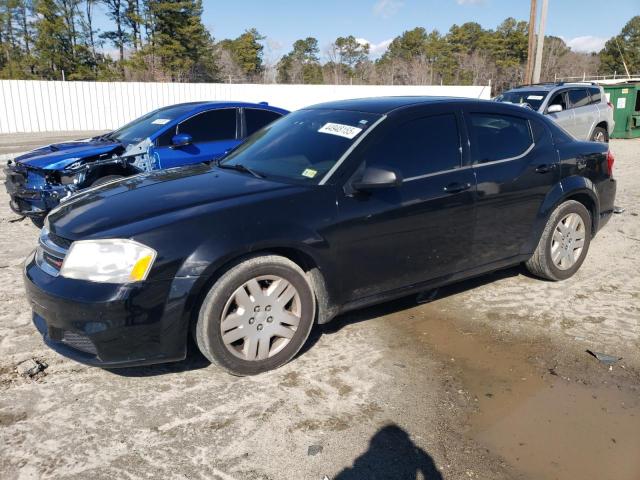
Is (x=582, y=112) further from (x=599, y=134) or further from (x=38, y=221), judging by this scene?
(x=38, y=221)

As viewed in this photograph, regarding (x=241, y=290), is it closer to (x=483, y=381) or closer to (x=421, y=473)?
(x=421, y=473)

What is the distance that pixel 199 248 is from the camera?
3094mm

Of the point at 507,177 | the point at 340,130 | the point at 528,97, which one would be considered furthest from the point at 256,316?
the point at 528,97

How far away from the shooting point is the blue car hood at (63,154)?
6.38m

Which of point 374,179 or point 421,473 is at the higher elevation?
point 374,179

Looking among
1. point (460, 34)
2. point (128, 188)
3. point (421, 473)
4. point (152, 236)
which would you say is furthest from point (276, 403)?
point (460, 34)

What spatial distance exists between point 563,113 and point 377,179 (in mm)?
10472

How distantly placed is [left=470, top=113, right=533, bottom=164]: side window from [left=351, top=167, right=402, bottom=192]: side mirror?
1.02 meters

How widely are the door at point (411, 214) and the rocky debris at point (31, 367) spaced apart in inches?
80.8

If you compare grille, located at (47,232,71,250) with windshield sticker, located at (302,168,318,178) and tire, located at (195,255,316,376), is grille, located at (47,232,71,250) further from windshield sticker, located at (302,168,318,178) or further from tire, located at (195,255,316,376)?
windshield sticker, located at (302,168,318,178)

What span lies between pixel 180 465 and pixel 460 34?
245ft

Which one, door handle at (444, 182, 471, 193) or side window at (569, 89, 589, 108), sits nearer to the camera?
door handle at (444, 182, 471, 193)

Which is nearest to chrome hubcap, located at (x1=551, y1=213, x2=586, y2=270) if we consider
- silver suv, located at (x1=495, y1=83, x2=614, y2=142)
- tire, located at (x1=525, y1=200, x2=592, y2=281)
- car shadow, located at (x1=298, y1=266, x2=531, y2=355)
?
tire, located at (x1=525, y1=200, x2=592, y2=281)

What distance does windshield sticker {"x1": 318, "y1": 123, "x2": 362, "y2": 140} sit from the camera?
389cm
